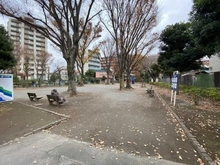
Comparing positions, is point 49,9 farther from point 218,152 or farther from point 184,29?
point 218,152

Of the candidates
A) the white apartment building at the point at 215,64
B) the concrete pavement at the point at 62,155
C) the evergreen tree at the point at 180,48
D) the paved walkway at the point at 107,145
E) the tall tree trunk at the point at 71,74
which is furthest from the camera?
the white apartment building at the point at 215,64

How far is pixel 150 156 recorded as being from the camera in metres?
2.99

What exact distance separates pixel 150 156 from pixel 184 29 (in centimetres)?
1235

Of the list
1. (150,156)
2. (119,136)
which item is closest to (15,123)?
(119,136)

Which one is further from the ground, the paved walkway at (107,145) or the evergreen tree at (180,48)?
the evergreen tree at (180,48)

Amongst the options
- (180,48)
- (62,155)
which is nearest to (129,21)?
(180,48)

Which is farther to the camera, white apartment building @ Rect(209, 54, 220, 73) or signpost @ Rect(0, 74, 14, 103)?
white apartment building @ Rect(209, 54, 220, 73)

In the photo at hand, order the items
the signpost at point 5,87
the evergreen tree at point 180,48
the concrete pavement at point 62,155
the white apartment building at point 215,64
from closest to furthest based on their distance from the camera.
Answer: the concrete pavement at point 62,155
the signpost at point 5,87
the evergreen tree at point 180,48
the white apartment building at point 215,64

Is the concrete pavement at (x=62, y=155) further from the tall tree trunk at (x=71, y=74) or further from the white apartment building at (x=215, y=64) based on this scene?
the white apartment building at (x=215, y=64)

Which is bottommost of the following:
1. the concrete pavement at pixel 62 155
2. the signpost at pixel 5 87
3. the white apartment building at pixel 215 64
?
the concrete pavement at pixel 62 155

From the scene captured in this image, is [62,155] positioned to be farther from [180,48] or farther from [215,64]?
[215,64]

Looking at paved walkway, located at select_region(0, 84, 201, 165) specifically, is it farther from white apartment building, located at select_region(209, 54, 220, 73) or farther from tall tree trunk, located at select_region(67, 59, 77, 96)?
white apartment building, located at select_region(209, 54, 220, 73)

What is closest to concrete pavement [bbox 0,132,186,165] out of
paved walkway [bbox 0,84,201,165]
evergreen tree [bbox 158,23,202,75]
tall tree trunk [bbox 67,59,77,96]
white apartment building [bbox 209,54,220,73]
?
paved walkway [bbox 0,84,201,165]

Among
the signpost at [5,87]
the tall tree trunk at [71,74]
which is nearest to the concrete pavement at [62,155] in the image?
the signpost at [5,87]
